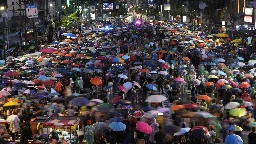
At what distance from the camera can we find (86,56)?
34688mm

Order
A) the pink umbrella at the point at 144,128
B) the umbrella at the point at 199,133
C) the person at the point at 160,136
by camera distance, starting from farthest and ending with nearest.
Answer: the pink umbrella at the point at 144,128 → the person at the point at 160,136 → the umbrella at the point at 199,133

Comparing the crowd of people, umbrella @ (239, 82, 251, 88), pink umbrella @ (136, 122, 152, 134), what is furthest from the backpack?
umbrella @ (239, 82, 251, 88)

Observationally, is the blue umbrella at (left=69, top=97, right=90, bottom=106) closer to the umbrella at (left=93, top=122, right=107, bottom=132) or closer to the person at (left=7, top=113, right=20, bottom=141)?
the person at (left=7, top=113, right=20, bottom=141)

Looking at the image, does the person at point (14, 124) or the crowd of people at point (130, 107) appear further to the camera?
the person at point (14, 124)

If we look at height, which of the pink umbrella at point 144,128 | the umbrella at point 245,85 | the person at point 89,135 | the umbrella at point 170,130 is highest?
the umbrella at point 245,85

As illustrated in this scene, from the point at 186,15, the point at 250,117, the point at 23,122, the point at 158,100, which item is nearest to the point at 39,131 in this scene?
the point at 23,122

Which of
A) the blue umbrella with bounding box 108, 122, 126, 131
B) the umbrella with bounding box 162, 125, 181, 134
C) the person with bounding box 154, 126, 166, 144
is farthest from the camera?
the blue umbrella with bounding box 108, 122, 126, 131

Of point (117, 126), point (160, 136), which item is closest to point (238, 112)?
point (160, 136)

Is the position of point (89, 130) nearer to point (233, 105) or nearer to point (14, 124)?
point (14, 124)

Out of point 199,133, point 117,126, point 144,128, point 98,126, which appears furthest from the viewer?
point 98,126

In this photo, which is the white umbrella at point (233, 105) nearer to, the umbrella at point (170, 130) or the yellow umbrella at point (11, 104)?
the umbrella at point (170, 130)

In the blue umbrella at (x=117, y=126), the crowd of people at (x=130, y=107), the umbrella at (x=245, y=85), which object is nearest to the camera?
the blue umbrella at (x=117, y=126)

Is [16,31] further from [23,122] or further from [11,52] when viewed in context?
[23,122]

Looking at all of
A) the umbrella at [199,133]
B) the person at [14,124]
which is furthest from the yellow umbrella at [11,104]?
the umbrella at [199,133]
